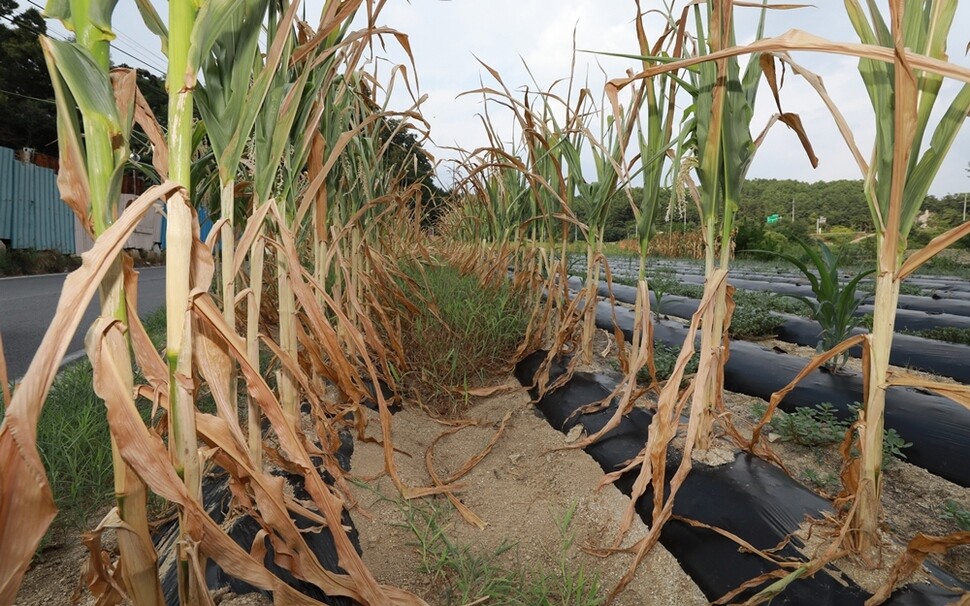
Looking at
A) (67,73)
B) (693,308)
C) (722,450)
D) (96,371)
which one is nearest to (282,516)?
(96,371)

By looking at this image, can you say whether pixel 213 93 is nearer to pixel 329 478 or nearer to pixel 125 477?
pixel 125 477

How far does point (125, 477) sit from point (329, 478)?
871 mm

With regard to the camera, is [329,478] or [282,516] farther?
[329,478]

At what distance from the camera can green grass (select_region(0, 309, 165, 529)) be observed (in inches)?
48.6

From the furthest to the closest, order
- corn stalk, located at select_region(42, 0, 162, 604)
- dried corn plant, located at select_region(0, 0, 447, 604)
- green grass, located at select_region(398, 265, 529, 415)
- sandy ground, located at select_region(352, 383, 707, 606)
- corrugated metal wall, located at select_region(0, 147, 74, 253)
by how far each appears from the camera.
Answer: corrugated metal wall, located at select_region(0, 147, 74, 253) → green grass, located at select_region(398, 265, 529, 415) → sandy ground, located at select_region(352, 383, 707, 606) → corn stalk, located at select_region(42, 0, 162, 604) → dried corn plant, located at select_region(0, 0, 447, 604)

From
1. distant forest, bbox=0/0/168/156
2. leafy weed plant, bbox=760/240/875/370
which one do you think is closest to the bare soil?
leafy weed plant, bbox=760/240/875/370

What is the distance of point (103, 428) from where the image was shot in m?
1.56

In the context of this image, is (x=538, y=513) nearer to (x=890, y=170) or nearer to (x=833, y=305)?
(x=890, y=170)

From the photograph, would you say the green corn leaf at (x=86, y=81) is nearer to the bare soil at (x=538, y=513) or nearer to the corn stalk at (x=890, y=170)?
the bare soil at (x=538, y=513)

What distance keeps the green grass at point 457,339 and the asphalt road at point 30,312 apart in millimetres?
2053

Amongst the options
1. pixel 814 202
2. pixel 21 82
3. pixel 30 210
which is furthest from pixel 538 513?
pixel 814 202

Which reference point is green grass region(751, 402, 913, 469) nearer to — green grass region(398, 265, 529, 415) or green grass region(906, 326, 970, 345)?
green grass region(398, 265, 529, 415)

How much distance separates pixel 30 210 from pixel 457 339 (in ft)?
35.3

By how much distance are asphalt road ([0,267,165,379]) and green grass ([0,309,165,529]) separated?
131cm
